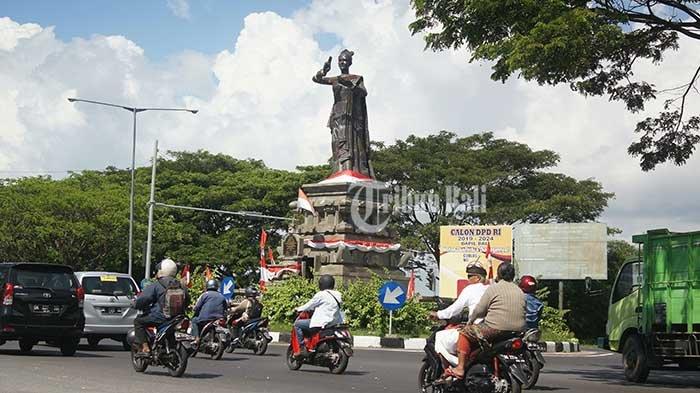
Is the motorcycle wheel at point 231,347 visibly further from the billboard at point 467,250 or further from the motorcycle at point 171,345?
the billboard at point 467,250

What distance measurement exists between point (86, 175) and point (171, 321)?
51922 mm

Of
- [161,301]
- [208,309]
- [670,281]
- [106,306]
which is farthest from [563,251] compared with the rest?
[161,301]

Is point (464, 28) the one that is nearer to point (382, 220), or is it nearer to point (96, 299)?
point (96, 299)

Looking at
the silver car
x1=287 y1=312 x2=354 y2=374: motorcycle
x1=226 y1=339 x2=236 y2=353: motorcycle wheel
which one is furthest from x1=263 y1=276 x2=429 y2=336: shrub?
x1=287 y1=312 x2=354 y2=374: motorcycle

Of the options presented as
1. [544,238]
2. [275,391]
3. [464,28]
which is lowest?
[275,391]

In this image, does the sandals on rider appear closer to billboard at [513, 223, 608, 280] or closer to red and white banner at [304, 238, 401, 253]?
red and white banner at [304, 238, 401, 253]

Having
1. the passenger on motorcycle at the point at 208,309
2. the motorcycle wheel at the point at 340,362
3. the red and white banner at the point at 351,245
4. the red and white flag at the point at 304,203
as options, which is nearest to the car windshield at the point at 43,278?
the passenger on motorcycle at the point at 208,309

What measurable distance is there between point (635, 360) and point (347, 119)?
20.3 meters

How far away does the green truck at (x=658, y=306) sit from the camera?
15.1 m

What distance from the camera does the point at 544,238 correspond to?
33750 millimetres

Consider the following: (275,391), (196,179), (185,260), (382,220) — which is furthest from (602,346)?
(196,179)

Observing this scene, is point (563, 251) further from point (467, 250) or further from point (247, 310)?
point (247, 310)

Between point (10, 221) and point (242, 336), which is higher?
point (10, 221)

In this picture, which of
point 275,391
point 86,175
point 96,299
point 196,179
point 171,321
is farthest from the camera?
point 86,175
